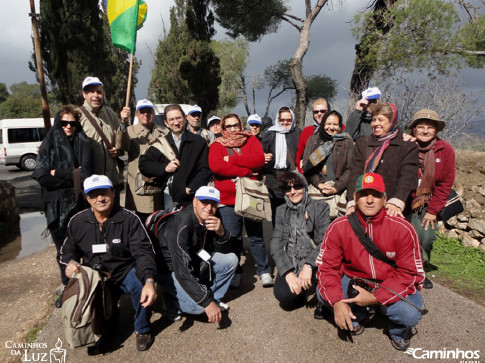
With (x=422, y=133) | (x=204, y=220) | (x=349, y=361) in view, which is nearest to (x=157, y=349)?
(x=204, y=220)

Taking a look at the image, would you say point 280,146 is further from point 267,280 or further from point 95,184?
point 95,184

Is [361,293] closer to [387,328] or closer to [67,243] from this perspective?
[387,328]

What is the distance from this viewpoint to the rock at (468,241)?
4601 millimetres

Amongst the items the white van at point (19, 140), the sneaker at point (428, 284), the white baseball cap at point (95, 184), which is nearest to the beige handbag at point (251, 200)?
the white baseball cap at point (95, 184)

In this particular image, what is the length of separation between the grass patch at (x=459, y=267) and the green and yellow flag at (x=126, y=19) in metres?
5.13

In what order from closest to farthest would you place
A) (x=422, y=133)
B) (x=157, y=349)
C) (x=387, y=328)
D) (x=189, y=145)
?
(x=157, y=349) < (x=387, y=328) < (x=422, y=133) < (x=189, y=145)

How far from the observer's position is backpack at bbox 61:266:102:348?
2.23m

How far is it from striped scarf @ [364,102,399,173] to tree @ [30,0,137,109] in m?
16.9

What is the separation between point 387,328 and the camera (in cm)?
272

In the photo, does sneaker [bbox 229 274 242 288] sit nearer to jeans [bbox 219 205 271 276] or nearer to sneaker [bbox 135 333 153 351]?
jeans [bbox 219 205 271 276]

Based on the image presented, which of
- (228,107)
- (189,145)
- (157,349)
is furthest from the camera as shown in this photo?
(228,107)

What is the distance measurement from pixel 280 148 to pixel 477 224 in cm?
336

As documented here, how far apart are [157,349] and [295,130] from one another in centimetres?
288

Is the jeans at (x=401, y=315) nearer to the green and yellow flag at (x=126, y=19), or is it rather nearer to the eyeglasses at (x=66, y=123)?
the eyeglasses at (x=66, y=123)
